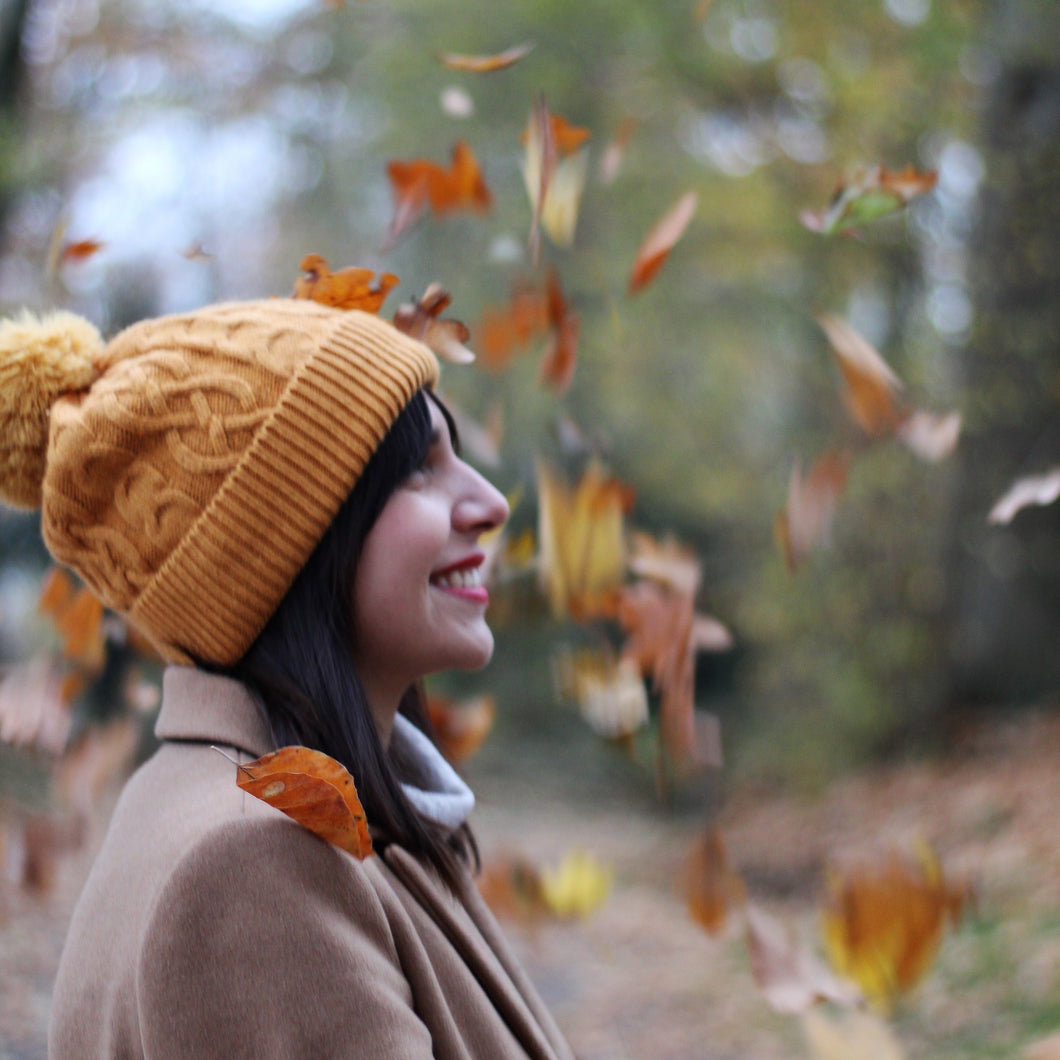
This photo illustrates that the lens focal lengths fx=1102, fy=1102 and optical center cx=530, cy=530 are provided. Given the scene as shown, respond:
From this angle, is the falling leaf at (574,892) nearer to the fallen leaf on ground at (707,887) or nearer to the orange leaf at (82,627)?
the fallen leaf on ground at (707,887)

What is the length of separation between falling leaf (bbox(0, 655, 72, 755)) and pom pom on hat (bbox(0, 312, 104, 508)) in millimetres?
999

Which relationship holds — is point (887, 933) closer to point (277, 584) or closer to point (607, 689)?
point (607, 689)

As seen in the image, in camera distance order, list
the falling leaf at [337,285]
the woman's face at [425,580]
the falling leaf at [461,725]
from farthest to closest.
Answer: the falling leaf at [461,725], the falling leaf at [337,285], the woman's face at [425,580]

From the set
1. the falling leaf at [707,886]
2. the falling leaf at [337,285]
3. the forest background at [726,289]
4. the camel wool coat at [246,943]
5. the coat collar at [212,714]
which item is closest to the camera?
the camel wool coat at [246,943]

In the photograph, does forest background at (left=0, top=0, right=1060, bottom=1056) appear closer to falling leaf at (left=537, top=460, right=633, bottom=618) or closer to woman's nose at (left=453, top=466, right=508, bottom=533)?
falling leaf at (left=537, top=460, right=633, bottom=618)

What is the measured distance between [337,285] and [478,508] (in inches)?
19.3

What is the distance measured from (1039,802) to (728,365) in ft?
18.2

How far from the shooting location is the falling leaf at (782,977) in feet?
6.61

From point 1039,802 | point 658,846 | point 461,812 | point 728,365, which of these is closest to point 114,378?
point 461,812

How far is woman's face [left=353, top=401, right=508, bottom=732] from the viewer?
1.50m

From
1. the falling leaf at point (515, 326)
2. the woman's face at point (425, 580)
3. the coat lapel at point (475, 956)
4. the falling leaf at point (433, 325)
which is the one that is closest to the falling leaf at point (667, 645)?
the falling leaf at point (515, 326)

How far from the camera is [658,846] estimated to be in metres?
7.96

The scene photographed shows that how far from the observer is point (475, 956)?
1396 millimetres

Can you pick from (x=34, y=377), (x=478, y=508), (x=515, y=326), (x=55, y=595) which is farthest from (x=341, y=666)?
(x=515, y=326)
